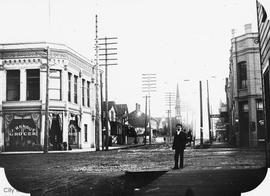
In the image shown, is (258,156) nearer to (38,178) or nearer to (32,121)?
(38,178)

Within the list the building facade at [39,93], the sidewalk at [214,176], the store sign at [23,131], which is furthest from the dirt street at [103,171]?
the store sign at [23,131]

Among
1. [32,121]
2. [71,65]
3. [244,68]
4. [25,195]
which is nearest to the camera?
[25,195]

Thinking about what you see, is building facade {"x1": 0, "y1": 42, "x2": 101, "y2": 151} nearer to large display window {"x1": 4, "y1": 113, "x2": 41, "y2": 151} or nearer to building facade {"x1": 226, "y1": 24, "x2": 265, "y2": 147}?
large display window {"x1": 4, "y1": 113, "x2": 41, "y2": 151}

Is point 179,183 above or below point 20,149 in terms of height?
below

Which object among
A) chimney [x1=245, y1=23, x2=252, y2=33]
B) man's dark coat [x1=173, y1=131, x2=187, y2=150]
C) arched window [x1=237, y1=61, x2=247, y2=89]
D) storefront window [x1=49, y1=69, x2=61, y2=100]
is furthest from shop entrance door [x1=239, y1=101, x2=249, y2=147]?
storefront window [x1=49, y1=69, x2=61, y2=100]

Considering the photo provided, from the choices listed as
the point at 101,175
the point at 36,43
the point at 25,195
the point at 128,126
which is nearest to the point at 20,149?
the point at 25,195

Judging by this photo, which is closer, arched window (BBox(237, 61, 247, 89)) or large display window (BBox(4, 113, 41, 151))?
arched window (BBox(237, 61, 247, 89))

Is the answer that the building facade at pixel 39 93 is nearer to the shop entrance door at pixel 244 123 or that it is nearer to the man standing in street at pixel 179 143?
the man standing in street at pixel 179 143

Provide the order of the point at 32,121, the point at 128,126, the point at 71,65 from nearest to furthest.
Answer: the point at 32,121, the point at 71,65, the point at 128,126
